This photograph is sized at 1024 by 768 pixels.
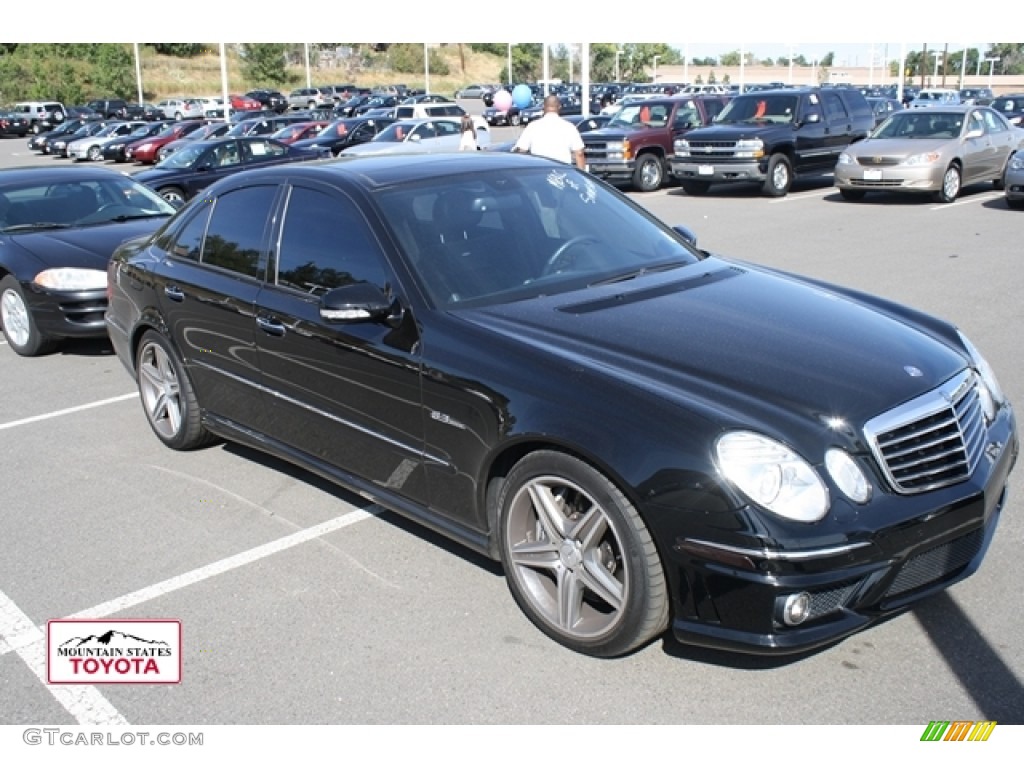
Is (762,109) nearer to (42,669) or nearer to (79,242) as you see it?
Result: (79,242)

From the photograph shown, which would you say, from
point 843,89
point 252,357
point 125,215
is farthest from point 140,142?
point 252,357

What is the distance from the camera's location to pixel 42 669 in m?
3.74

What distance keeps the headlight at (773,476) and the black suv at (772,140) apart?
16.0 m

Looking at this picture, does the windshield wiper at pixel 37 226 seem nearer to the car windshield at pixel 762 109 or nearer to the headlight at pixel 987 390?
the headlight at pixel 987 390

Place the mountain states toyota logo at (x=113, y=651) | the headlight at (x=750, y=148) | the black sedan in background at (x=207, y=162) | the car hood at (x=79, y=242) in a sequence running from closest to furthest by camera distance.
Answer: the mountain states toyota logo at (x=113, y=651), the car hood at (x=79, y=242), the headlight at (x=750, y=148), the black sedan in background at (x=207, y=162)

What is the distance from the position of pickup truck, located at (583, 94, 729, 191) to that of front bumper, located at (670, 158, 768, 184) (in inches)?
35.7

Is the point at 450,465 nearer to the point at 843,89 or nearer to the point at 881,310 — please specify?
the point at 881,310

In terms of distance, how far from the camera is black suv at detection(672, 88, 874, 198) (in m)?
18.4

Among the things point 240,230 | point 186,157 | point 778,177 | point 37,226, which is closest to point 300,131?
point 186,157

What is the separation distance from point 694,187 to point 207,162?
967 cm

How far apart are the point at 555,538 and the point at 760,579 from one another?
814 mm

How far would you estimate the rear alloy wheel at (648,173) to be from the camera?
66.2 ft

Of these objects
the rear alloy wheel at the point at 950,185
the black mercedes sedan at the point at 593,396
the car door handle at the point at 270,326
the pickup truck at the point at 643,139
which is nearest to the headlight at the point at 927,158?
the rear alloy wheel at the point at 950,185

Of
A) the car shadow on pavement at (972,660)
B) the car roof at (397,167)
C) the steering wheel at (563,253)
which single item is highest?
the car roof at (397,167)
